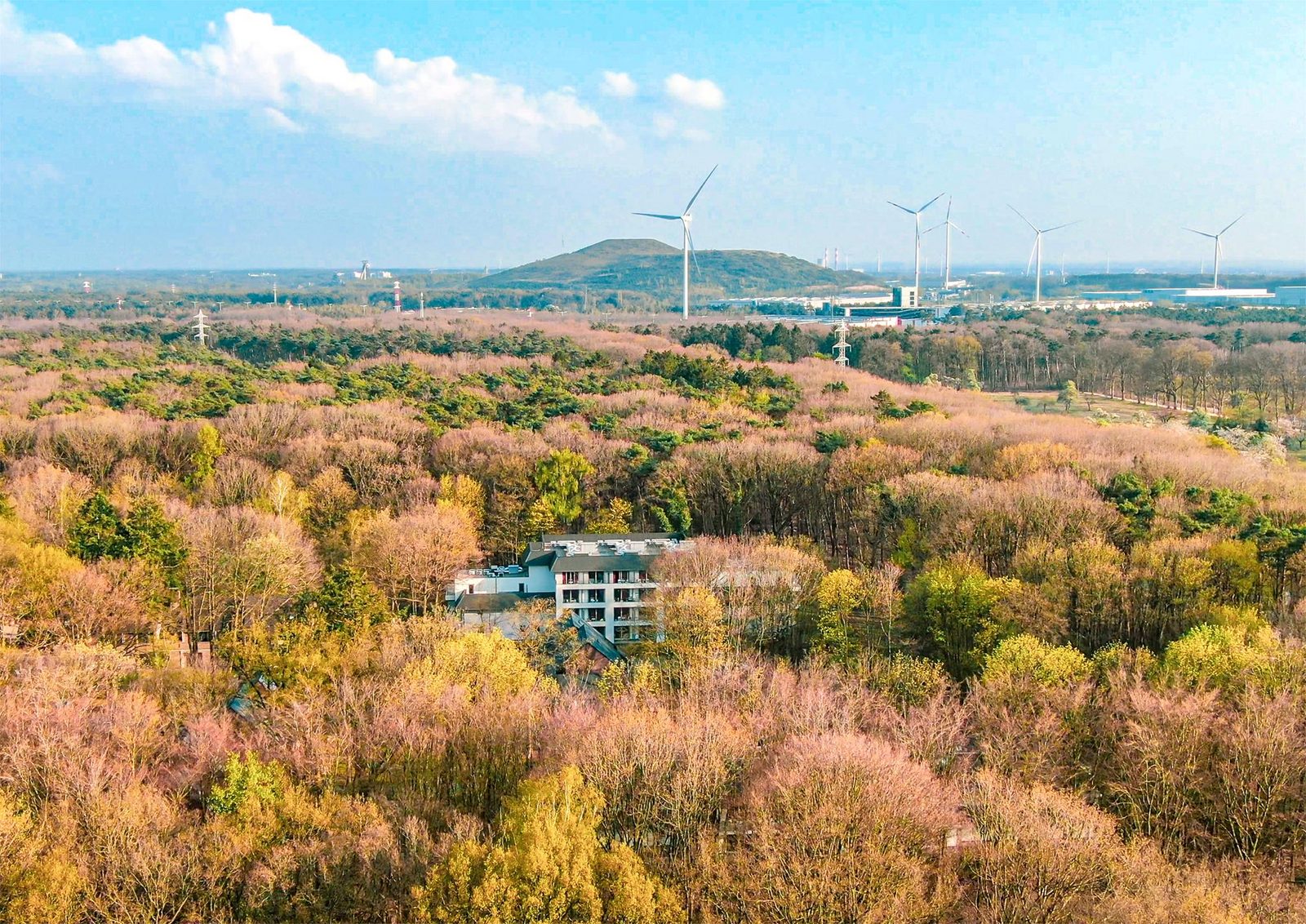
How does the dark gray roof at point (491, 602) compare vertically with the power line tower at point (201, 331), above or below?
below

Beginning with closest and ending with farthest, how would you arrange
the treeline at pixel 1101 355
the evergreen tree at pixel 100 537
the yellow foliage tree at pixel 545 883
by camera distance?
the yellow foliage tree at pixel 545 883, the evergreen tree at pixel 100 537, the treeline at pixel 1101 355

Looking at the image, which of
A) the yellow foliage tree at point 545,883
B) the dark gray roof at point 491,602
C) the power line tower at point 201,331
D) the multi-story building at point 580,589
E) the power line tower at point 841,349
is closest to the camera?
the yellow foliage tree at point 545,883

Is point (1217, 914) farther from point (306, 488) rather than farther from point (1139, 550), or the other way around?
point (306, 488)

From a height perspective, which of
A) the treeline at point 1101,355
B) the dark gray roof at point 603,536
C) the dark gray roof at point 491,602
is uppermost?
the treeline at point 1101,355

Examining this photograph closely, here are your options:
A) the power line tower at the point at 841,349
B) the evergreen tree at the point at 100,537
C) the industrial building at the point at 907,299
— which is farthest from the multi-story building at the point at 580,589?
the industrial building at the point at 907,299

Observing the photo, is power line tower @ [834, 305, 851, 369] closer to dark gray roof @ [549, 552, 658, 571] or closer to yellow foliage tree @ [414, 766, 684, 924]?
dark gray roof @ [549, 552, 658, 571]

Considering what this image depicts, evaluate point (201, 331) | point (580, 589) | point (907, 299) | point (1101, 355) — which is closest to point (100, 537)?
point (580, 589)

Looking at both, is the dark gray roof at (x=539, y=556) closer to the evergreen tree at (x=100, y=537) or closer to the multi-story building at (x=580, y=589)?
the multi-story building at (x=580, y=589)

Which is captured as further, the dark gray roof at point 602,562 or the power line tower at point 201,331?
the power line tower at point 201,331
